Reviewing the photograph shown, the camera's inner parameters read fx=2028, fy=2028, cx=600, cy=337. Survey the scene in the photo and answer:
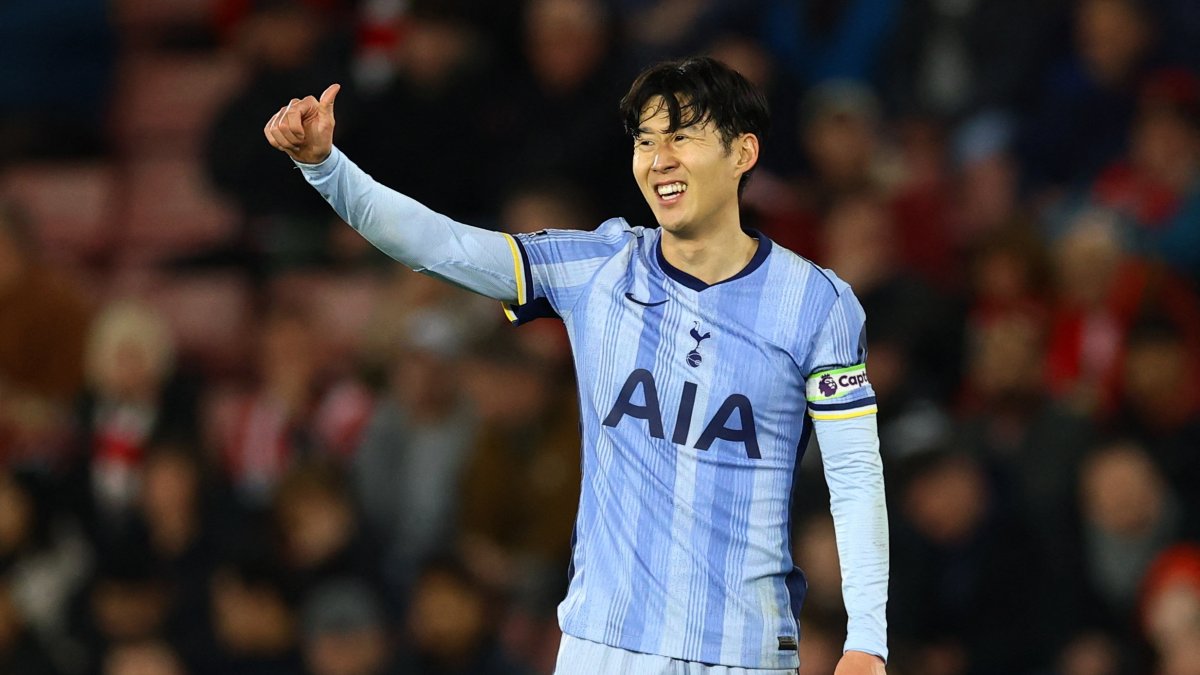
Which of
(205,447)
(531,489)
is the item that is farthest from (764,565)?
(205,447)

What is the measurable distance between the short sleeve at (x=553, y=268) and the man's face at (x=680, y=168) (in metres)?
0.21

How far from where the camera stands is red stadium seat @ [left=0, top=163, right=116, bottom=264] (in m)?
10.8

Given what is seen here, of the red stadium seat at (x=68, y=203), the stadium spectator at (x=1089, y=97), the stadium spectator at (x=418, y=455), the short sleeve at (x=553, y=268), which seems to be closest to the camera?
the short sleeve at (x=553, y=268)

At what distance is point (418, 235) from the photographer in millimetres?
4277

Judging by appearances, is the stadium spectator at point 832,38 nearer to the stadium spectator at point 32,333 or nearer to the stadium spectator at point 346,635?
the stadium spectator at point 346,635

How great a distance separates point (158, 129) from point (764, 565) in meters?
7.49

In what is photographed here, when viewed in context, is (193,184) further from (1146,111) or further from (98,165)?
(1146,111)

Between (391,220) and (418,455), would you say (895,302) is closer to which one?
(418,455)

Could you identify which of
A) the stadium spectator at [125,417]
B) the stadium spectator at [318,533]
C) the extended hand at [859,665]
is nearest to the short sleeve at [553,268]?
the extended hand at [859,665]

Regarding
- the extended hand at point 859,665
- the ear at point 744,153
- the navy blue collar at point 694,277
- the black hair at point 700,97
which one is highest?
→ the black hair at point 700,97

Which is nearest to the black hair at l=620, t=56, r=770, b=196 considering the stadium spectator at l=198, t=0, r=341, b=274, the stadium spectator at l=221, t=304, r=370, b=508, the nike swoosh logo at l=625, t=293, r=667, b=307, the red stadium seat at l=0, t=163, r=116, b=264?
the nike swoosh logo at l=625, t=293, r=667, b=307

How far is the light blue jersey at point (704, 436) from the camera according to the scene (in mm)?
4254

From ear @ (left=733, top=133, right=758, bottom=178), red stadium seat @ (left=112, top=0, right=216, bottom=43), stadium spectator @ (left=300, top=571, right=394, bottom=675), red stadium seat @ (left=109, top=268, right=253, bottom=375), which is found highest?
red stadium seat @ (left=112, top=0, right=216, bottom=43)

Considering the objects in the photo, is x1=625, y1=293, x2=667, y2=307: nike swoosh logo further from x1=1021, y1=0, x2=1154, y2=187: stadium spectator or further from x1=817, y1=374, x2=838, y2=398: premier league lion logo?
x1=1021, y1=0, x2=1154, y2=187: stadium spectator
